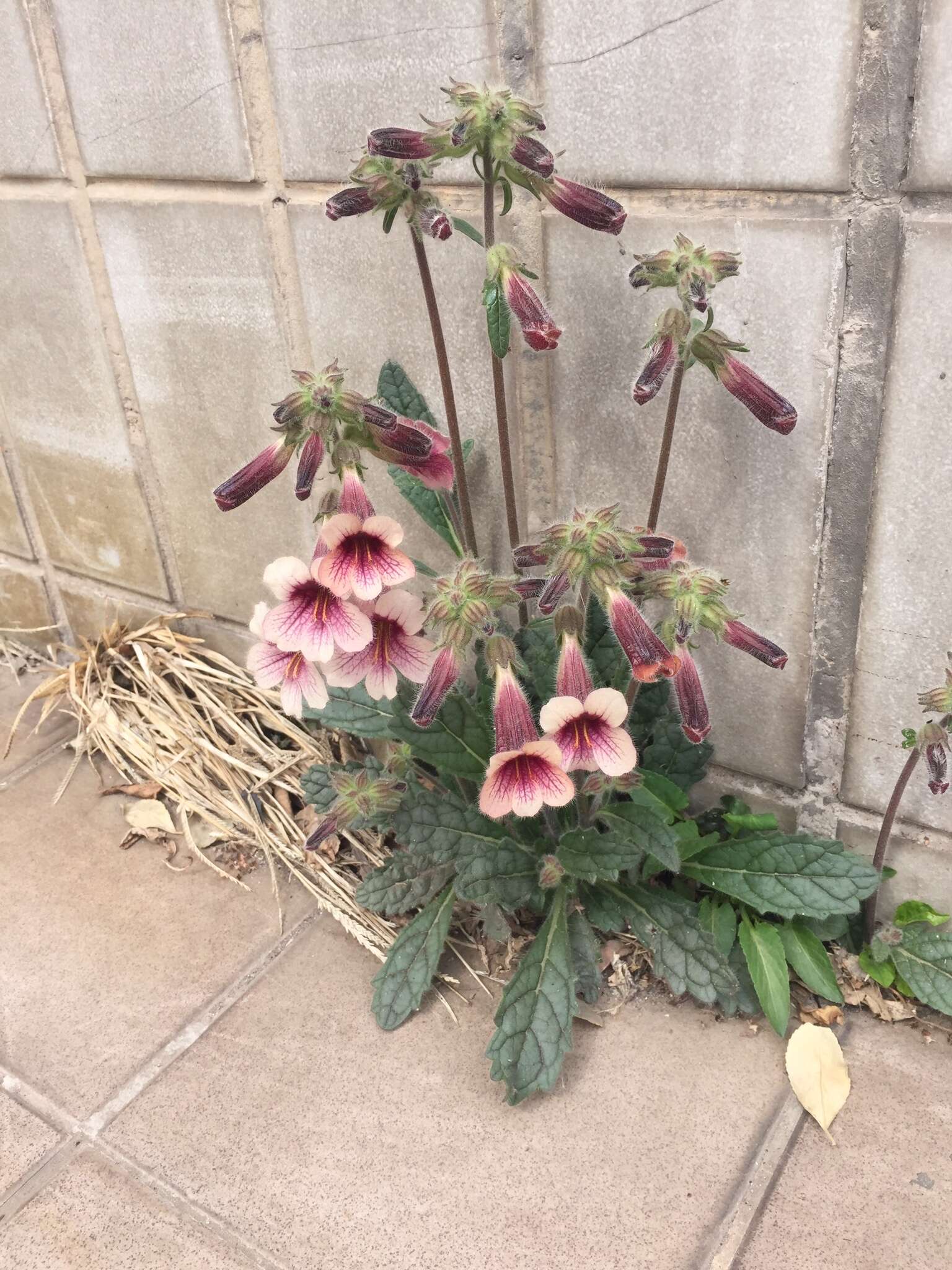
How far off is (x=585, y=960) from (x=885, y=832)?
1.42 feet

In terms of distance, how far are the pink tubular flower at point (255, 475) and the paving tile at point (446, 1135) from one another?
74 centimetres

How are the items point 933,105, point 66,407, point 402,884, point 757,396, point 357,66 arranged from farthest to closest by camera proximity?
point 66,407 → point 402,884 → point 357,66 → point 757,396 → point 933,105

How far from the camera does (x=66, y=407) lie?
→ 84.4 inches

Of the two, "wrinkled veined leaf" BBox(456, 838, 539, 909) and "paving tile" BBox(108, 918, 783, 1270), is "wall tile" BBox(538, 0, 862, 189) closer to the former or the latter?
"wrinkled veined leaf" BBox(456, 838, 539, 909)

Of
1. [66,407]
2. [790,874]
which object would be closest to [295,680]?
[790,874]

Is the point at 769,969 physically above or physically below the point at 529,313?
below

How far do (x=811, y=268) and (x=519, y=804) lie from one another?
0.70m

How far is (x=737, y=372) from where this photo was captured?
4.08ft

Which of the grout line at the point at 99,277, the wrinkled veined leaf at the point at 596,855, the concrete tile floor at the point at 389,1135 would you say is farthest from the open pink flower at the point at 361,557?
the grout line at the point at 99,277

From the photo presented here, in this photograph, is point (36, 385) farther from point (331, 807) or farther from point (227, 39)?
point (331, 807)

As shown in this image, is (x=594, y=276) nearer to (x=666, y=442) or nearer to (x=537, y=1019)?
(x=666, y=442)

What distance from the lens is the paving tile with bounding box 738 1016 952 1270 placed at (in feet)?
3.97

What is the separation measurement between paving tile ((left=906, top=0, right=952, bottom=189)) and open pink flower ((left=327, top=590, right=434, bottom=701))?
0.73m

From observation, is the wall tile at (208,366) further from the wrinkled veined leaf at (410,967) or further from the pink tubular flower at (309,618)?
the wrinkled veined leaf at (410,967)
